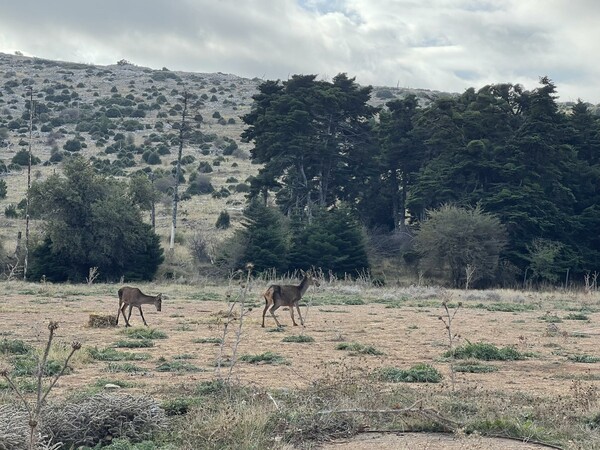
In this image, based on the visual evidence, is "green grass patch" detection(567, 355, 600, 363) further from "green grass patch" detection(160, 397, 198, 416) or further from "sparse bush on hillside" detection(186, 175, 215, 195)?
"sparse bush on hillside" detection(186, 175, 215, 195)

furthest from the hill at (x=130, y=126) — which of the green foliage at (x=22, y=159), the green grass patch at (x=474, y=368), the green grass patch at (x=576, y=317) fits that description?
the green grass patch at (x=474, y=368)

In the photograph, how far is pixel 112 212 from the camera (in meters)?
42.6

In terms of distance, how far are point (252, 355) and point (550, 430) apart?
24.8ft

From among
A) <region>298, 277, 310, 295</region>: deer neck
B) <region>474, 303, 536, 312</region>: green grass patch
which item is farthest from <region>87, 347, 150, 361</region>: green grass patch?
<region>474, 303, 536, 312</region>: green grass patch

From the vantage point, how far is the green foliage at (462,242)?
145 ft

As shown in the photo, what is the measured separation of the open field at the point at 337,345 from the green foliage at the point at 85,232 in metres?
7.36

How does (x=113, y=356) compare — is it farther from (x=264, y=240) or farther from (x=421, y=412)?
(x=264, y=240)

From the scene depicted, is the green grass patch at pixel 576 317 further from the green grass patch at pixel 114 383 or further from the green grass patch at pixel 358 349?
the green grass patch at pixel 114 383

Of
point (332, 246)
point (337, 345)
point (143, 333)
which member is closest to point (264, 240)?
point (332, 246)

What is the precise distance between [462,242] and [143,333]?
93.3 ft

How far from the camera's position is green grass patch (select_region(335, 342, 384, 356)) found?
1664 cm

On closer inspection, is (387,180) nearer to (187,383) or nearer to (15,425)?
(187,383)

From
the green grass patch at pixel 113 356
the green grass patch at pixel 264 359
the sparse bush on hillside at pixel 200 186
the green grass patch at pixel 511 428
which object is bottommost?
the green grass patch at pixel 113 356

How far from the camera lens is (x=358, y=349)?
55.6 ft
